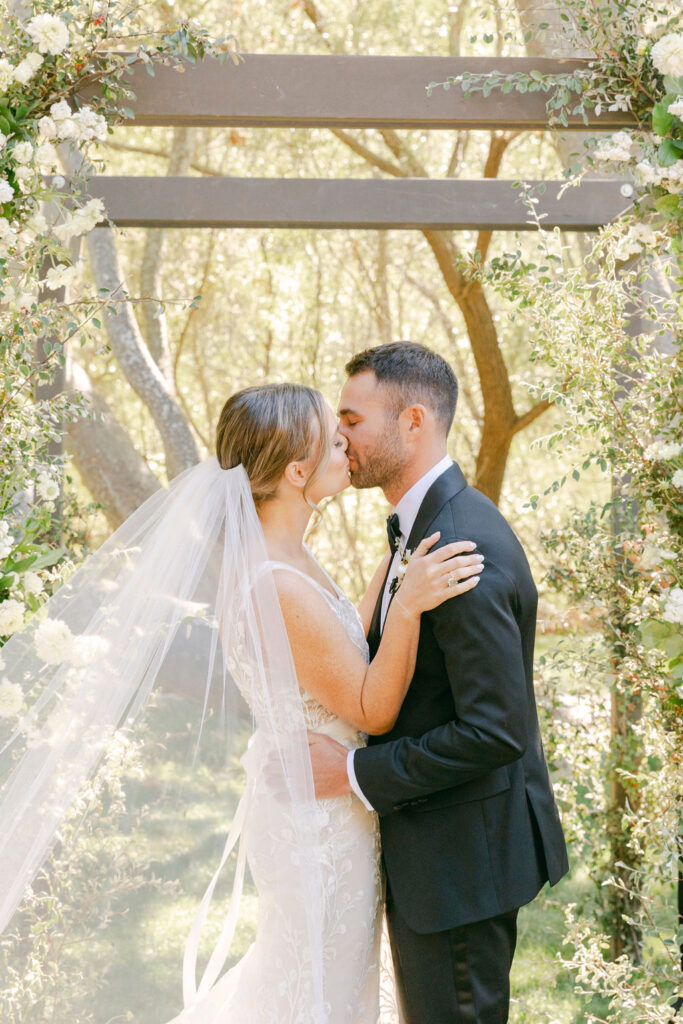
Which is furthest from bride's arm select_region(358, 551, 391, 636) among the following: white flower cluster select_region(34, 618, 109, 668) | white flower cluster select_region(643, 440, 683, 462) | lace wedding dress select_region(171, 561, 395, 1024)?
white flower cluster select_region(34, 618, 109, 668)

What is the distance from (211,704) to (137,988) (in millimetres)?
646

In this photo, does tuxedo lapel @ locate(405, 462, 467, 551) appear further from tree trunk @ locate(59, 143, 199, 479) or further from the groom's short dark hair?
tree trunk @ locate(59, 143, 199, 479)

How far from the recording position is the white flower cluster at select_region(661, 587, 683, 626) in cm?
234

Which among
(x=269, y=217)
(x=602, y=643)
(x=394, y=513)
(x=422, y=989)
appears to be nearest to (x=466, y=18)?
(x=269, y=217)

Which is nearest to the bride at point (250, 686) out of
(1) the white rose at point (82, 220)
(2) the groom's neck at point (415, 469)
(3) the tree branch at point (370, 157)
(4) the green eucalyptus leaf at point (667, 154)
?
(2) the groom's neck at point (415, 469)

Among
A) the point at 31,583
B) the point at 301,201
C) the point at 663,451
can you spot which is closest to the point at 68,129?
the point at 301,201

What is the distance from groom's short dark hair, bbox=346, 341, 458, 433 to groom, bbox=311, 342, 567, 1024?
21 centimetres

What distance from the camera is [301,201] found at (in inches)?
125

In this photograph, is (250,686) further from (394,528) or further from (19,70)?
(19,70)

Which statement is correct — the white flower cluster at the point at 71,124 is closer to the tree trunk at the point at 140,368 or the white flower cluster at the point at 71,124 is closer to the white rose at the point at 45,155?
the white rose at the point at 45,155

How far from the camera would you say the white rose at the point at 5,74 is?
7.96ft

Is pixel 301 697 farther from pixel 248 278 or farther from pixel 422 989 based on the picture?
pixel 248 278

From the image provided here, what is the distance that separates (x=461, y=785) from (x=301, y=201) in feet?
6.26

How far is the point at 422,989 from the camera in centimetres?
234
